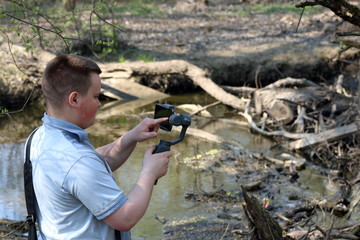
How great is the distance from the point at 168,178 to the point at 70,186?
17.0ft

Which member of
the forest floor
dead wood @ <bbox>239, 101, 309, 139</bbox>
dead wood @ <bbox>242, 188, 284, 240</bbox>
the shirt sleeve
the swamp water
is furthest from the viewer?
the forest floor

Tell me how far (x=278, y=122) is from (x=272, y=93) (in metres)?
0.62

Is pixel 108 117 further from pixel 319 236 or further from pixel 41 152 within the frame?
pixel 41 152

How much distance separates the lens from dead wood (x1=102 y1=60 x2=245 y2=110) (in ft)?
35.9

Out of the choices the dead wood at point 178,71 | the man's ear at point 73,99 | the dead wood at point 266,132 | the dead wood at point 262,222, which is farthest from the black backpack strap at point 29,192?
the dead wood at point 178,71

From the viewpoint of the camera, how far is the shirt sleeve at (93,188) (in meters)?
2.24

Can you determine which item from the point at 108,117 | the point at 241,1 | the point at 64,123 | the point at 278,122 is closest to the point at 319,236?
the point at 64,123

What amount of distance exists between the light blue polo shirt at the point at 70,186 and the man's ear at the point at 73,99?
8 centimetres

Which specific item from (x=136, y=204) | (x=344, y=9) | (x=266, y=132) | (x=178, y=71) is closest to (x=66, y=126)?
(x=136, y=204)

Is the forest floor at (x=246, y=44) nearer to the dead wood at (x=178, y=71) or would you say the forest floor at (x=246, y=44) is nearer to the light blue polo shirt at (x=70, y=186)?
the dead wood at (x=178, y=71)

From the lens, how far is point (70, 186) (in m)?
2.26

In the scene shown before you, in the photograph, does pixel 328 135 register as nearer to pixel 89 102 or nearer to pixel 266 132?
pixel 266 132

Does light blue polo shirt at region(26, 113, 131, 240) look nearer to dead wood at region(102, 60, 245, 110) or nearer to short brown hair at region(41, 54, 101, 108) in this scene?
short brown hair at region(41, 54, 101, 108)

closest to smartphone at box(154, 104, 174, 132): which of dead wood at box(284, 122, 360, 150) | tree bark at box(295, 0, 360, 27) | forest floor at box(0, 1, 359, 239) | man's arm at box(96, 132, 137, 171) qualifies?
man's arm at box(96, 132, 137, 171)
